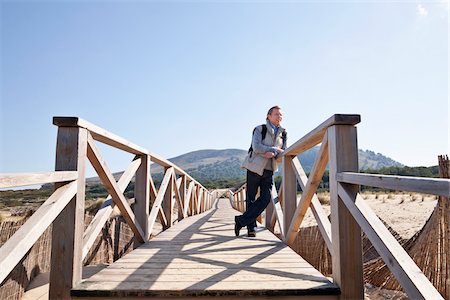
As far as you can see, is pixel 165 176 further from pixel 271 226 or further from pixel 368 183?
pixel 368 183

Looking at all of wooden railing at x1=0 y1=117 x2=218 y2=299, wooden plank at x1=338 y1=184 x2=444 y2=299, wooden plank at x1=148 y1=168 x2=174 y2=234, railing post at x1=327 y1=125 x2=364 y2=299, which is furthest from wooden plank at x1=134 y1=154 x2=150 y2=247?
wooden plank at x1=338 y1=184 x2=444 y2=299

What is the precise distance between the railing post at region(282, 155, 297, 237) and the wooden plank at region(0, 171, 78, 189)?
2.32 meters

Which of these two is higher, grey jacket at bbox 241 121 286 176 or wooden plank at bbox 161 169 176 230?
grey jacket at bbox 241 121 286 176

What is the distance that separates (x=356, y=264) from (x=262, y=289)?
1.96 feet

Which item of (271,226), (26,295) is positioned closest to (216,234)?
(271,226)

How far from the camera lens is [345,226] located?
1859mm

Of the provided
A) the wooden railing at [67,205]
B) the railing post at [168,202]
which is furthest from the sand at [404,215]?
the wooden railing at [67,205]

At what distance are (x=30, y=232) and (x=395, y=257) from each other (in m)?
1.60

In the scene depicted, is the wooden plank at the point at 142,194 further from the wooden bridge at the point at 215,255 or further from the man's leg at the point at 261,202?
the man's leg at the point at 261,202

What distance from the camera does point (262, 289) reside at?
5.82ft

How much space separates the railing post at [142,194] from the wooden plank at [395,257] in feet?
7.42

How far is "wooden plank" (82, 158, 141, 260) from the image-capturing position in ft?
6.72

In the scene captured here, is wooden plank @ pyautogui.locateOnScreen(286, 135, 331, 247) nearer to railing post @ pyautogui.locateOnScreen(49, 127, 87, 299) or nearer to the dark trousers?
the dark trousers

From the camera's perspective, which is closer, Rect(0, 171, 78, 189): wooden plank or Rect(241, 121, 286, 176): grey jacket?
Rect(0, 171, 78, 189): wooden plank
